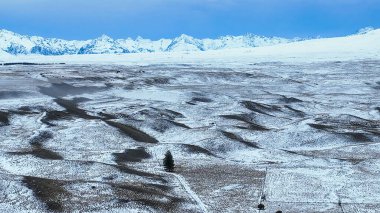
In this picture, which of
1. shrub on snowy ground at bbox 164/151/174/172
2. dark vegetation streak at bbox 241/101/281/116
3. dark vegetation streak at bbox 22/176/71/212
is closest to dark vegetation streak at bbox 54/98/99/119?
dark vegetation streak at bbox 241/101/281/116

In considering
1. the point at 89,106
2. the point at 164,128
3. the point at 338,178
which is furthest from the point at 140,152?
the point at 89,106

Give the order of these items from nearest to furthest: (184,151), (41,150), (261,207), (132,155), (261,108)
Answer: (261,207) < (41,150) < (132,155) < (184,151) < (261,108)

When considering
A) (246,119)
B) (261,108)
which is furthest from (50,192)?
(261,108)

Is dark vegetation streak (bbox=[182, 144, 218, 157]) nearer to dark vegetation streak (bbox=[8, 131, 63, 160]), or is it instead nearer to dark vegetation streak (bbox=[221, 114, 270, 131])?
dark vegetation streak (bbox=[8, 131, 63, 160])

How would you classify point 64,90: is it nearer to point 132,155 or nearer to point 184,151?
point 184,151

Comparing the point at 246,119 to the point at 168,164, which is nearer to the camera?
the point at 168,164

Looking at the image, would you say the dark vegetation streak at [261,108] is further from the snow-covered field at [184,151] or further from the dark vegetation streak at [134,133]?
the dark vegetation streak at [134,133]
